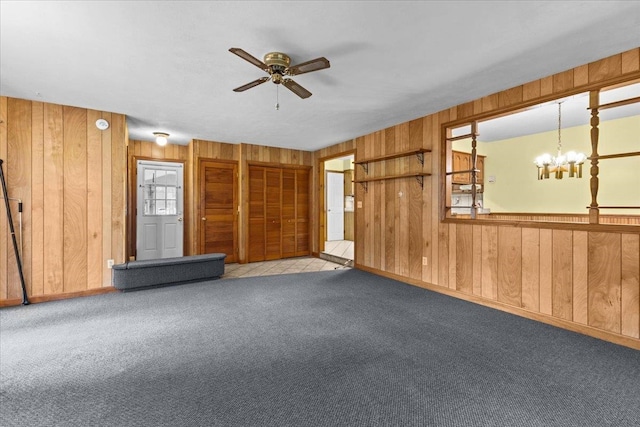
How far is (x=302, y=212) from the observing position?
686 centimetres

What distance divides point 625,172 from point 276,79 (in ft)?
18.4

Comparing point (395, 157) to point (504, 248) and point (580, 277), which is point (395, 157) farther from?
point (580, 277)

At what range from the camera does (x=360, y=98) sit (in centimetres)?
355

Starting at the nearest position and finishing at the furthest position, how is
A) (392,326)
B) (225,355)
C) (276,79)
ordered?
(225,355)
(276,79)
(392,326)

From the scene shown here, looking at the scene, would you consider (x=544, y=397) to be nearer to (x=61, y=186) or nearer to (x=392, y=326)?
(x=392, y=326)

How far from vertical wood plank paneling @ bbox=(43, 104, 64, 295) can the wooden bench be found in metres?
0.66

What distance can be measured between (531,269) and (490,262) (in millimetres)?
428

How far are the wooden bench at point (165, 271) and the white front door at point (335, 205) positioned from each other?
4540 millimetres

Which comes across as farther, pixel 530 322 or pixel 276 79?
pixel 530 322

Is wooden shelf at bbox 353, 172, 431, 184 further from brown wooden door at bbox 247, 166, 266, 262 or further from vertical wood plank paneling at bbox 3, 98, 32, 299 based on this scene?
vertical wood plank paneling at bbox 3, 98, 32, 299

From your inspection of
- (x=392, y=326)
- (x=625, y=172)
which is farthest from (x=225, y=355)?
(x=625, y=172)

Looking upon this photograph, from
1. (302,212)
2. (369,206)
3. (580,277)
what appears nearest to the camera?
(580,277)

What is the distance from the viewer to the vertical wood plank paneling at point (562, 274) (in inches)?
110

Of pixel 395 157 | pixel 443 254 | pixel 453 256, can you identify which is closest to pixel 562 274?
pixel 453 256
